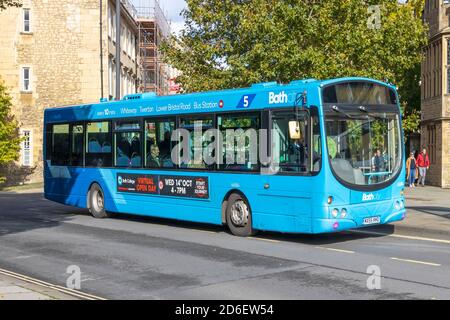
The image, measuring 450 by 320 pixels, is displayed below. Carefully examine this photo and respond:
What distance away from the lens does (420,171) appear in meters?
29.4

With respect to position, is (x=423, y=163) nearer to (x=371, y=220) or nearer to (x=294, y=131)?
(x=371, y=220)

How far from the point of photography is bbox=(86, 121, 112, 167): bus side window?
58.2 ft

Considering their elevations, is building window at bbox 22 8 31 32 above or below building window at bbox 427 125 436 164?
above

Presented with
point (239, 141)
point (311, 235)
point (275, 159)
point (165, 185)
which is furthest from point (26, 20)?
point (275, 159)

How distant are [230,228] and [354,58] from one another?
456 inches

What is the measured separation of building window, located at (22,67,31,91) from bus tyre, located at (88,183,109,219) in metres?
23.9

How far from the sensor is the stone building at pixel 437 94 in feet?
95.3

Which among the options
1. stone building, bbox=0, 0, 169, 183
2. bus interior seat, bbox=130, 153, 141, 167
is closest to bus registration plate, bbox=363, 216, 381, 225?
bus interior seat, bbox=130, 153, 141, 167

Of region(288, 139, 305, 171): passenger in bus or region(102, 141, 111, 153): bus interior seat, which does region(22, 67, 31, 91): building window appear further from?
region(288, 139, 305, 171): passenger in bus

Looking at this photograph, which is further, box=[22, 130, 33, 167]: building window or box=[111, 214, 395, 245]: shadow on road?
box=[22, 130, 33, 167]: building window

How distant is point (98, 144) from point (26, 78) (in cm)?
2435

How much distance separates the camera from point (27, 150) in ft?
132

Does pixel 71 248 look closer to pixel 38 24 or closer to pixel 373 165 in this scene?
pixel 373 165
